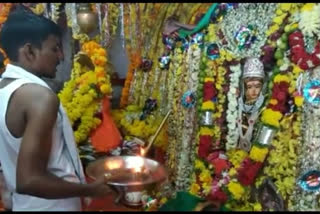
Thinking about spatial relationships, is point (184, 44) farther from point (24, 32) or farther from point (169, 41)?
point (24, 32)

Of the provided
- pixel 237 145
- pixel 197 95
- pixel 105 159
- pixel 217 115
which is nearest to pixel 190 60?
pixel 197 95

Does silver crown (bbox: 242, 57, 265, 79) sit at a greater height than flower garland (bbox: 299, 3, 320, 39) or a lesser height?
lesser

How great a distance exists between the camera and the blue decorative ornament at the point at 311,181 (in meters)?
2.29

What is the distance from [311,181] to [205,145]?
0.66 meters

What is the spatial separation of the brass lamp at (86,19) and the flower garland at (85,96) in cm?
31

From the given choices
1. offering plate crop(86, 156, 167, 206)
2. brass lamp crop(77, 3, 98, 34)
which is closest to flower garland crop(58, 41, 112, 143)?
brass lamp crop(77, 3, 98, 34)

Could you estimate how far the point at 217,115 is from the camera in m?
2.76

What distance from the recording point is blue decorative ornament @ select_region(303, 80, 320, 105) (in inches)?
89.6

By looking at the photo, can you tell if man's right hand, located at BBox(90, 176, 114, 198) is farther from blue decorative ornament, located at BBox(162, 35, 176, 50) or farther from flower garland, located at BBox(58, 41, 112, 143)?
blue decorative ornament, located at BBox(162, 35, 176, 50)

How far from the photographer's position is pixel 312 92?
2291 millimetres

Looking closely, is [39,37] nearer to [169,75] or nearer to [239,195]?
[239,195]

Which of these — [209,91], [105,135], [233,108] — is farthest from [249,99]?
[105,135]

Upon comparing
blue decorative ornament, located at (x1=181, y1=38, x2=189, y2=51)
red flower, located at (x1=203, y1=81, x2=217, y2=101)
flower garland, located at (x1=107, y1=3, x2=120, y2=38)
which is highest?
flower garland, located at (x1=107, y1=3, x2=120, y2=38)

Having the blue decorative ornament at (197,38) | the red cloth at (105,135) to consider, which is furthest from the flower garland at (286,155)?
the red cloth at (105,135)
